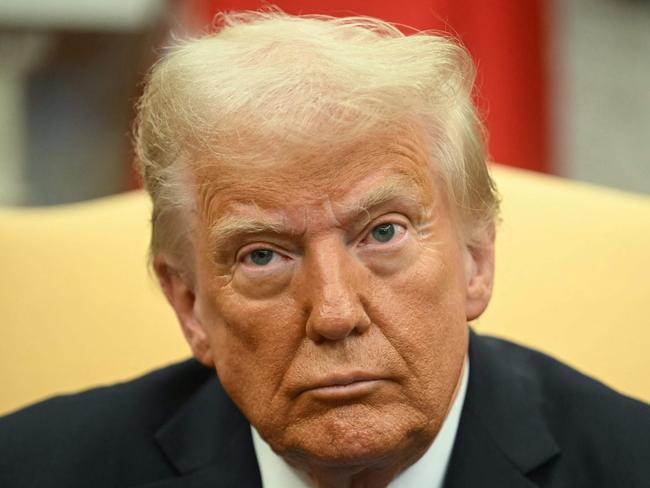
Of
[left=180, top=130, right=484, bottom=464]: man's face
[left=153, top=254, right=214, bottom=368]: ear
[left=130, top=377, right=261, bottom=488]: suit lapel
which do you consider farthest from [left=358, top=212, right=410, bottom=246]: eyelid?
[left=130, top=377, right=261, bottom=488]: suit lapel

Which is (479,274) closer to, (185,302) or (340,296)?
(340,296)

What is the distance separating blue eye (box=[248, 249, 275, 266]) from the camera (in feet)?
5.63

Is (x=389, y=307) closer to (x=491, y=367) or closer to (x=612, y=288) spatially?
(x=491, y=367)

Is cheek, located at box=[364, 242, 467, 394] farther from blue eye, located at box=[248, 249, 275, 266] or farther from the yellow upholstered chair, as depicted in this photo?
the yellow upholstered chair

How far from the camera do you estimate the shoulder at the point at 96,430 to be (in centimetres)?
207

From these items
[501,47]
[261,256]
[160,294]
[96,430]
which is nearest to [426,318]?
[261,256]

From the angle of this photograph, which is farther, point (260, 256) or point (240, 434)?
point (240, 434)

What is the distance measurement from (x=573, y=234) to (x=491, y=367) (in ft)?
1.87

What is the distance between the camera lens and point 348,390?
165cm

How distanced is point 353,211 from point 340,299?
0.41 ft

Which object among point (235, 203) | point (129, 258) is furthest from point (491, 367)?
point (129, 258)

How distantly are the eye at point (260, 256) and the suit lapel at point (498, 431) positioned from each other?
0.45m

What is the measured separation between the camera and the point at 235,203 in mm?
1707

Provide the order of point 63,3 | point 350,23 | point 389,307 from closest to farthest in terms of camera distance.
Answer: point 389,307
point 350,23
point 63,3
